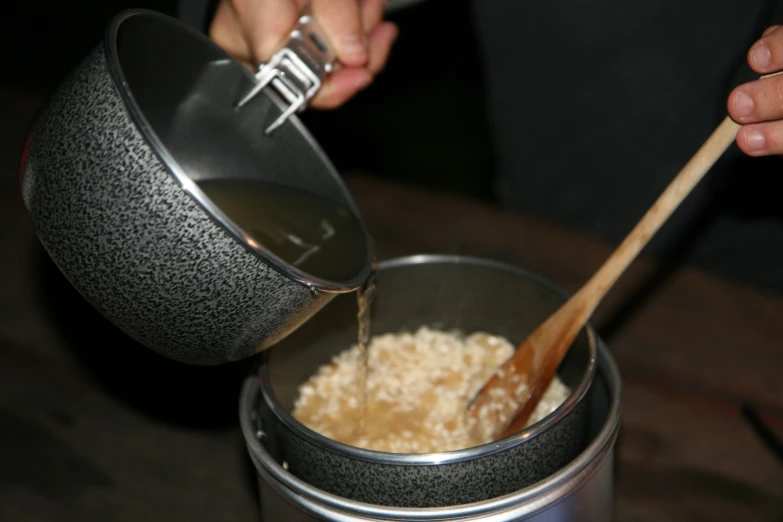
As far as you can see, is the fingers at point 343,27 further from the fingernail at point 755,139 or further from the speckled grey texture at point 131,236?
the fingernail at point 755,139

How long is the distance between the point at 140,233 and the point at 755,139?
0.58 meters

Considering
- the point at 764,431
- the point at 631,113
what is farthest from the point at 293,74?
the point at 631,113

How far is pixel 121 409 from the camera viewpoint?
1.14 metres

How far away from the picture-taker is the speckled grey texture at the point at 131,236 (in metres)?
0.64

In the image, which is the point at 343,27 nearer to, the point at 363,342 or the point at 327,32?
the point at 327,32

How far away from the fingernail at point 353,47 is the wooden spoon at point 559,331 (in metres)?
0.38

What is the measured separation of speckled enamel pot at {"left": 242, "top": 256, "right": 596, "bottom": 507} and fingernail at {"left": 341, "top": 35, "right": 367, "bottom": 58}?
25 cm

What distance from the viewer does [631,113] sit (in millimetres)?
1510

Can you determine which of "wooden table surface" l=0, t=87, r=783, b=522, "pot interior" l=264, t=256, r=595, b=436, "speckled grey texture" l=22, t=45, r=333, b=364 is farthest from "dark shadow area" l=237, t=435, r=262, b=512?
"speckled grey texture" l=22, t=45, r=333, b=364

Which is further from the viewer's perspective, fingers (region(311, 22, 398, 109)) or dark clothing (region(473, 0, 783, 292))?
dark clothing (region(473, 0, 783, 292))

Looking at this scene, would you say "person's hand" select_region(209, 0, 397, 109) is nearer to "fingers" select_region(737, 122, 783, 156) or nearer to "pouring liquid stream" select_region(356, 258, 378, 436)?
"pouring liquid stream" select_region(356, 258, 378, 436)

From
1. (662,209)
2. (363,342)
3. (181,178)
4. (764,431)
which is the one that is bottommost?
(764,431)

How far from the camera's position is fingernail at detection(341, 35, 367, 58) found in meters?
0.98

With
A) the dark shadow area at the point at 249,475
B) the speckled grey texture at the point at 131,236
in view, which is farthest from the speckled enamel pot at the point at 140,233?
the dark shadow area at the point at 249,475
